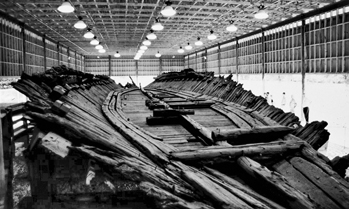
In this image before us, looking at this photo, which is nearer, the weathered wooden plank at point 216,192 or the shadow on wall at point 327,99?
the weathered wooden plank at point 216,192

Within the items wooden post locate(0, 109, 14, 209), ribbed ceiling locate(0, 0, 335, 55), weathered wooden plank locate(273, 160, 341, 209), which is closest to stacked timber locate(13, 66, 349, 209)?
weathered wooden plank locate(273, 160, 341, 209)

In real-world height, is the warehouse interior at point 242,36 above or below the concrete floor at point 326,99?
above

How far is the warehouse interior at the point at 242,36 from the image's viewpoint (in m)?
13.6

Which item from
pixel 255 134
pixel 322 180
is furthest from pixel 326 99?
pixel 322 180

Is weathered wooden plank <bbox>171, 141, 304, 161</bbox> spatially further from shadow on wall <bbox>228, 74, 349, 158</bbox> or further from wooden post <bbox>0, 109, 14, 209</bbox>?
shadow on wall <bbox>228, 74, 349, 158</bbox>

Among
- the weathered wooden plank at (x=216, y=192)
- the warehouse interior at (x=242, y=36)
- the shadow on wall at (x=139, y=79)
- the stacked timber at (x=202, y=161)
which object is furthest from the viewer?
the shadow on wall at (x=139, y=79)

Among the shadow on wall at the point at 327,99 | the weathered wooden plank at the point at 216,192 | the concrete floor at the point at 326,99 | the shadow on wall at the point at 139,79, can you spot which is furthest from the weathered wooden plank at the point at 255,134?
the shadow on wall at the point at 139,79

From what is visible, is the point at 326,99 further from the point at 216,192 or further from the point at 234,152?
the point at 216,192

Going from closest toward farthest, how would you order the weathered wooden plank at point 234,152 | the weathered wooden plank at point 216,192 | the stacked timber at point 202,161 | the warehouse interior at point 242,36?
the weathered wooden plank at point 216,192 → the stacked timber at point 202,161 → the weathered wooden plank at point 234,152 → the warehouse interior at point 242,36

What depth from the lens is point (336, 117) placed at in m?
14.1

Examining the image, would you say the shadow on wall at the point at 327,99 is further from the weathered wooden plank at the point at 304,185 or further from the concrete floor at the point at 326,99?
the weathered wooden plank at the point at 304,185

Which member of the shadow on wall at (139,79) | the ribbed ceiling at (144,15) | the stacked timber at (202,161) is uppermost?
the ribbed ceiling at (144,15)

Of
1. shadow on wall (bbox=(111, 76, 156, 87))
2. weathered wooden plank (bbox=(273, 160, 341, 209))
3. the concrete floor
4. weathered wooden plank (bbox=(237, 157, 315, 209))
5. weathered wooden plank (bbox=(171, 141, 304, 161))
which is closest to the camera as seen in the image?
weathered wooden plank (bbox=(237, 157, 315, 209))

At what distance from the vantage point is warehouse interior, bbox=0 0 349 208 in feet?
44.7
